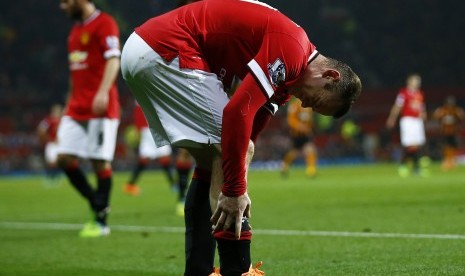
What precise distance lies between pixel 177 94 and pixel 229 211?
0.65 m

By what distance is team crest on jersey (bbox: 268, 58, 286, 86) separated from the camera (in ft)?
11.0

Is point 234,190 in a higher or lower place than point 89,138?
higher

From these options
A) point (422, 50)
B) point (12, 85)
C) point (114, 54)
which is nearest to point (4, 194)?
point (114, 54)

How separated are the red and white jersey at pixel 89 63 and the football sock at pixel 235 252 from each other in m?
→ 4.43

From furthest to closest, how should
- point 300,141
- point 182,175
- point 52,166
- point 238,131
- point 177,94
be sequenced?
point 52,166 < point 300,141 < point 182,175 < point 177,94 < point 238,131

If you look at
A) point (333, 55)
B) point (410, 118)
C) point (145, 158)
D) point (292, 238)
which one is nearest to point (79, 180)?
point (292, 238)

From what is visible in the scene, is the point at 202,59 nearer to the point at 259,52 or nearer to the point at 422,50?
the point at 259,52

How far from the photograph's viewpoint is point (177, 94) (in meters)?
3.79

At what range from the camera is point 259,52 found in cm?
339

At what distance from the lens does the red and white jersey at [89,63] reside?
807 centimetres

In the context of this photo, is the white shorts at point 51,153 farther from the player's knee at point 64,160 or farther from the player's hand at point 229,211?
the player's hand at point 229,211

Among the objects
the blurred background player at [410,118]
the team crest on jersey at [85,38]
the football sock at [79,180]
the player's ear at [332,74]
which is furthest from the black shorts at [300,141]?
the player's ear at [332,74]

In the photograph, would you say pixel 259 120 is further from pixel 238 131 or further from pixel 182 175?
pixel 182 175

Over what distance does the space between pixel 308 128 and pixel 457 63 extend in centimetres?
1793
